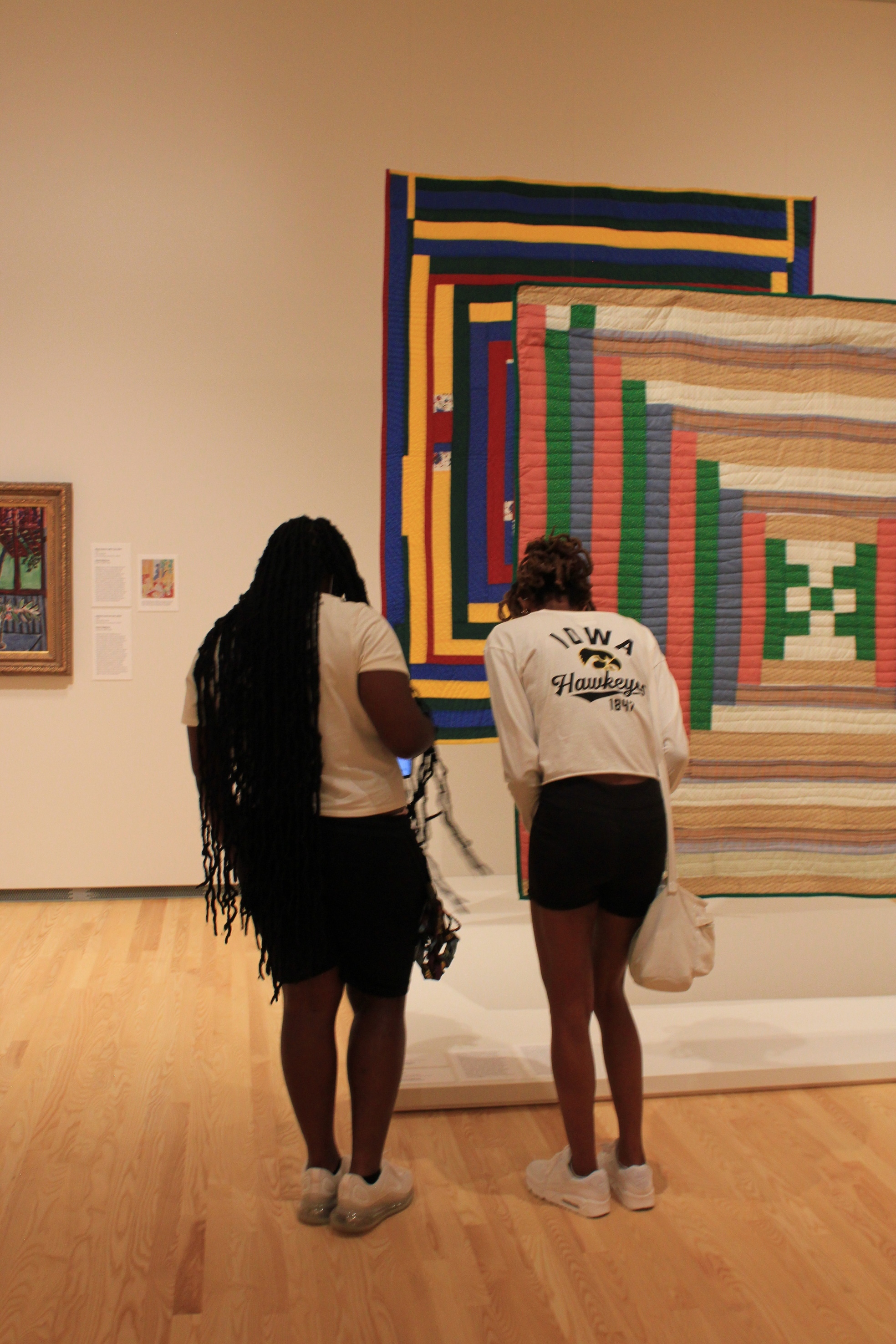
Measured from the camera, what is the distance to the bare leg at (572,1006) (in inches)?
82.3

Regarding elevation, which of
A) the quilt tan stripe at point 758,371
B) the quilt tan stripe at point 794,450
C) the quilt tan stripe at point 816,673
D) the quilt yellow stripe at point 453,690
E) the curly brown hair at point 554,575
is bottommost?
the quilt yellow stripe at point 453,690

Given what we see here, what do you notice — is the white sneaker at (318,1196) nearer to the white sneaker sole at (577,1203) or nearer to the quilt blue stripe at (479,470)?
the white sneaker sole at (577,1203)

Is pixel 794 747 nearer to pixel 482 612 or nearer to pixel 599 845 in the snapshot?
pixel 482 612

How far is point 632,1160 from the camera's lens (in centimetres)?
216

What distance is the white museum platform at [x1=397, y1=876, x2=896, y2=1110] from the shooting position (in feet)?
8.82

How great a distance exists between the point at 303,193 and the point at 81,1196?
4.01 metres

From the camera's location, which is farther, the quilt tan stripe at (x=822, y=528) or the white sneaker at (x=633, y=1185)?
the quilt tan stripe at (x=822, y=528)

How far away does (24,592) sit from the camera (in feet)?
15.2

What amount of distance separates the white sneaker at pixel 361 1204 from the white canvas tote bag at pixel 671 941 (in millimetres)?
641

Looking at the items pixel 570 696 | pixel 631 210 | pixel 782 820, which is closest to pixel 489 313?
pixel 631 210

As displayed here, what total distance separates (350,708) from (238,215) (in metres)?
3.44

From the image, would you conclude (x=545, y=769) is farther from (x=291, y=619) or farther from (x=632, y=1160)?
(x=632, y=1160)

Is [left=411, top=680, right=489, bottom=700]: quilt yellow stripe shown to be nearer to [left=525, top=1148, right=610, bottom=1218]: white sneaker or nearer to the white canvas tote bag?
the white canvas tote bag

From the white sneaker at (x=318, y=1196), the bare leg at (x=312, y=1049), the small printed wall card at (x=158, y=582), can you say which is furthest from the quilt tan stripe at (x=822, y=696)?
the small printed wall card at (x=158, y=582)
